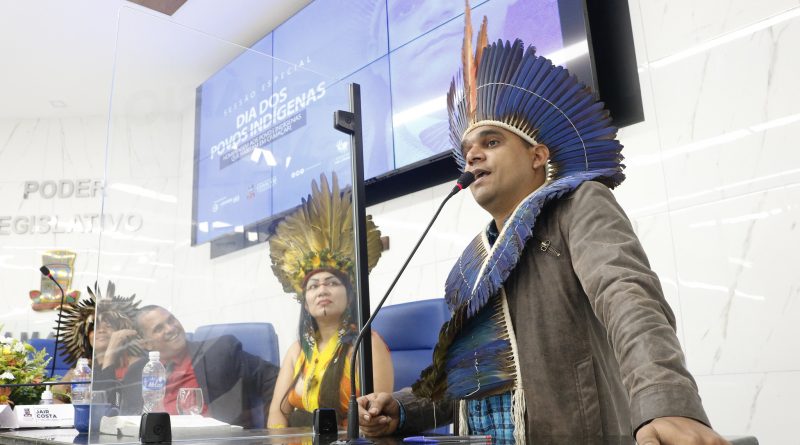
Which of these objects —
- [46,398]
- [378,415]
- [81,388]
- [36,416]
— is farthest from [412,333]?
[46,398]

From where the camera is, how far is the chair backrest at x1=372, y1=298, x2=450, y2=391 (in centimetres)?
207

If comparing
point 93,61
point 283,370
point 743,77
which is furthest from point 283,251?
point 93,61

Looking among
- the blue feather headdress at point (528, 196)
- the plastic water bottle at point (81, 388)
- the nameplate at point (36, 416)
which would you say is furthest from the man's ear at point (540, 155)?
the nameplate at point (36, 416)

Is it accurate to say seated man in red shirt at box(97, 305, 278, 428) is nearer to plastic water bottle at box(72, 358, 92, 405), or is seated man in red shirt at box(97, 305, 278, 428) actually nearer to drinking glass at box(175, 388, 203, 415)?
drinking glass at box(175, 388, 203, 415)

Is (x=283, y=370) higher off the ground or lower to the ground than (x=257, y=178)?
lower

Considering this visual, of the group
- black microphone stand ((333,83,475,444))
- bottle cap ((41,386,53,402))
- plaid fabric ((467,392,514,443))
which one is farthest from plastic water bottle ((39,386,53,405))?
plaid fabric ((467,392,514,443))

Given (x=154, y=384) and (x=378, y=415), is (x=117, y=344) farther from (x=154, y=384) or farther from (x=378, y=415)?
(x=378, y=415)

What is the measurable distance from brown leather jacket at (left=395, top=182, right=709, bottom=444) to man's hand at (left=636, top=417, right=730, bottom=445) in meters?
0.10

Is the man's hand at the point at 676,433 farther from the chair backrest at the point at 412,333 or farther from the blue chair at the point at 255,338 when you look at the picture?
the chair backrest at the point at 412,333

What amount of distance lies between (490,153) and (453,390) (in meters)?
0.55

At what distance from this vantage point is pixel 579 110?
4.70 feet

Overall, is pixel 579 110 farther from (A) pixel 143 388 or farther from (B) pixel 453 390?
(A) pixel 143 388

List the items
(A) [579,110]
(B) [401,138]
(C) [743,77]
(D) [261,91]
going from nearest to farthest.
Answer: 1. (A) [579,110]
2. (D) [261,91]
3. (C) [743,77]
4. (B) [401,138]

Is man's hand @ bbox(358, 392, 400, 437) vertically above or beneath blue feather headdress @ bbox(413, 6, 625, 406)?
Result: beneath
